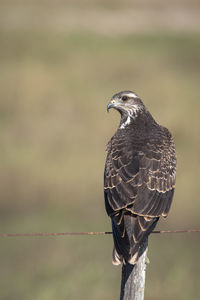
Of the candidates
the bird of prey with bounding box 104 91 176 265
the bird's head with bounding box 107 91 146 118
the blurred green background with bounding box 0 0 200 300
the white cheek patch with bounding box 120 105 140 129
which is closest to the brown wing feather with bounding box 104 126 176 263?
the bird of prey with bounding box 104 91 176 265

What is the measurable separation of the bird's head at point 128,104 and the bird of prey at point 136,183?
0.46 metres

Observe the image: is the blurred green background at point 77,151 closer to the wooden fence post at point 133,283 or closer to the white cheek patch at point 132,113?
the white cheek patch at point 132,113

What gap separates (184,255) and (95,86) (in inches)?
437

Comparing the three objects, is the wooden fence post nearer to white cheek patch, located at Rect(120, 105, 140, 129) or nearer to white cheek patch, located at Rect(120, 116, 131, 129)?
white cheek patch, located at Rect(120, 116, 131, 129)

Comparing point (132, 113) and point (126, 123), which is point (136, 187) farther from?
point (132, 113)

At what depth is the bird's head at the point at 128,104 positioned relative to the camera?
8.45 m

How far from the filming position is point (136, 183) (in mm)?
6594

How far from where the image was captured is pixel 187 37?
113ft

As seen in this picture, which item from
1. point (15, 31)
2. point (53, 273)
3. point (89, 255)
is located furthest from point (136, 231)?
point (15, 31)

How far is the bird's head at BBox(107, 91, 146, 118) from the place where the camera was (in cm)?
845

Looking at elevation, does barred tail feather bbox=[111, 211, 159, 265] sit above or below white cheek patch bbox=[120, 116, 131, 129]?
below

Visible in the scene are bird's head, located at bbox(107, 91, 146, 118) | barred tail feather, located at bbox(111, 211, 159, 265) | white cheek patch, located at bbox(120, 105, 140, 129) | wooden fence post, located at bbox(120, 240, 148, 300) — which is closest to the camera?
wooden fence post, located at bbox(120, 240, 148, 300)

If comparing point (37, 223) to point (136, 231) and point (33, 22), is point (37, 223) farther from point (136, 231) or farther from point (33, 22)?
point (33, 22)

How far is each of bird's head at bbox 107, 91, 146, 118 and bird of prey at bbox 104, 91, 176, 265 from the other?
1.51 ft
